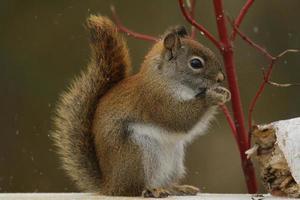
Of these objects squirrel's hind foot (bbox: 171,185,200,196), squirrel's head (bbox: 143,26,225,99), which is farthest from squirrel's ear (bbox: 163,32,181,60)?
squirrel's hind foot (bbox: 171,185,200,196)

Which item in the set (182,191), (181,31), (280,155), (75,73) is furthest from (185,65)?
(75,73)

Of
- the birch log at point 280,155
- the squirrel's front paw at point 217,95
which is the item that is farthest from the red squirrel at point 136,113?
the birch log at point 280,155

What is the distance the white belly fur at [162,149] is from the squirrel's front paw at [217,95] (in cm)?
7

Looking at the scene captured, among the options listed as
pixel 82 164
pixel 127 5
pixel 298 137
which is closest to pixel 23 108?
pixel 127 5

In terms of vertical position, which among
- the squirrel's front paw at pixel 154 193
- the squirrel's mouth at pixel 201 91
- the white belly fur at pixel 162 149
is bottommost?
the squirrel's front paw at pixel 154 193

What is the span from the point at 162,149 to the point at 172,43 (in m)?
0.42

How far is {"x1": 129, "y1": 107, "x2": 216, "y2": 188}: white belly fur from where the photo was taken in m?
3.67

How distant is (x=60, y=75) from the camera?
21.3 feet

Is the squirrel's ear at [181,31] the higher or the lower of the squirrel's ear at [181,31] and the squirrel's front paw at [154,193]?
the higher

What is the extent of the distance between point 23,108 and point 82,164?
2.59 meters

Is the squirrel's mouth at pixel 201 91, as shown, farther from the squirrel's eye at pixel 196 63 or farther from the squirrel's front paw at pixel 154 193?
the squirrel's front paw at pixel 154 193

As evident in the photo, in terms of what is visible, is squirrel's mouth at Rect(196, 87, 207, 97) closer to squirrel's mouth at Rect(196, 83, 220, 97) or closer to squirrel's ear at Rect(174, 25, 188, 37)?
squirrel's mouth at Rect(196, 83, 220, 97)

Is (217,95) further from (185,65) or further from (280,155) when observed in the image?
(280,155)

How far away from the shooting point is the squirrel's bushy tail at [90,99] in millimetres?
3877
